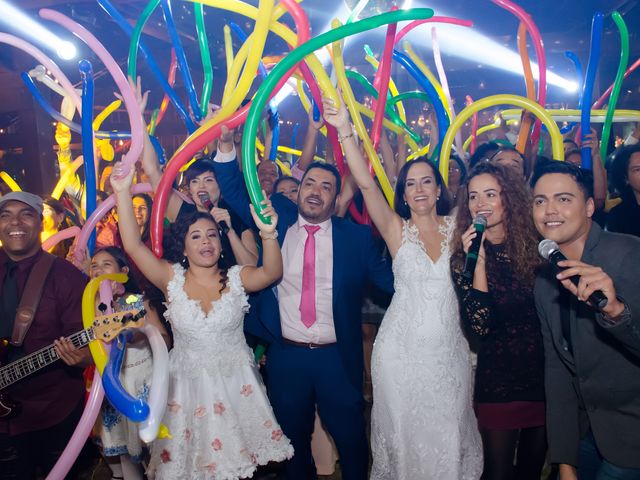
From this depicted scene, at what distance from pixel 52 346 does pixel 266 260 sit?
1159 millimetres

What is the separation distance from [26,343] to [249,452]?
1.27 metres

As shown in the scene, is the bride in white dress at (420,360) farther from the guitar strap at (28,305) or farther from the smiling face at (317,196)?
the guitar strap at (28,305)

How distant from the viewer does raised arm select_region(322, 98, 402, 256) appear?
2.51 metres

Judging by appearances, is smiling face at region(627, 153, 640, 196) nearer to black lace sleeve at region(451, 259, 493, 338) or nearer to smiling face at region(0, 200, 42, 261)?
black lace sleeve at region(451, 259, 493, 338)

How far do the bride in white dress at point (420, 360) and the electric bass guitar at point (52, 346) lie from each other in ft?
3.92

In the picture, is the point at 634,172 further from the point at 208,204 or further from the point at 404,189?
the point at 208,204

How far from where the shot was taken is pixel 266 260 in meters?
2.56

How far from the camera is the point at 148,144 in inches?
117

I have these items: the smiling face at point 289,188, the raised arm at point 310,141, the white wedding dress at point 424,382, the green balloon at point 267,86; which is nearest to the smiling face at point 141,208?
the smiling face at point 289,188

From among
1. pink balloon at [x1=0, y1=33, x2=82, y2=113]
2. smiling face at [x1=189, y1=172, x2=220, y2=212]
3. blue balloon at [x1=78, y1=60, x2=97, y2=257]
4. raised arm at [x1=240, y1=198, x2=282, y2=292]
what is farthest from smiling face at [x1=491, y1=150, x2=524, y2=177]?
pink balloon at [x1=0, y1=33, x2=82, y2=113]

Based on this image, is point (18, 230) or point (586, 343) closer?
point (586, 343)

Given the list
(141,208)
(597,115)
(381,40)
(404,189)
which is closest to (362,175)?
(404,189)

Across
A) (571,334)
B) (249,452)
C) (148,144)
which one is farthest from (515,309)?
(148,144)

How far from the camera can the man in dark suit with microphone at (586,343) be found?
167cm
